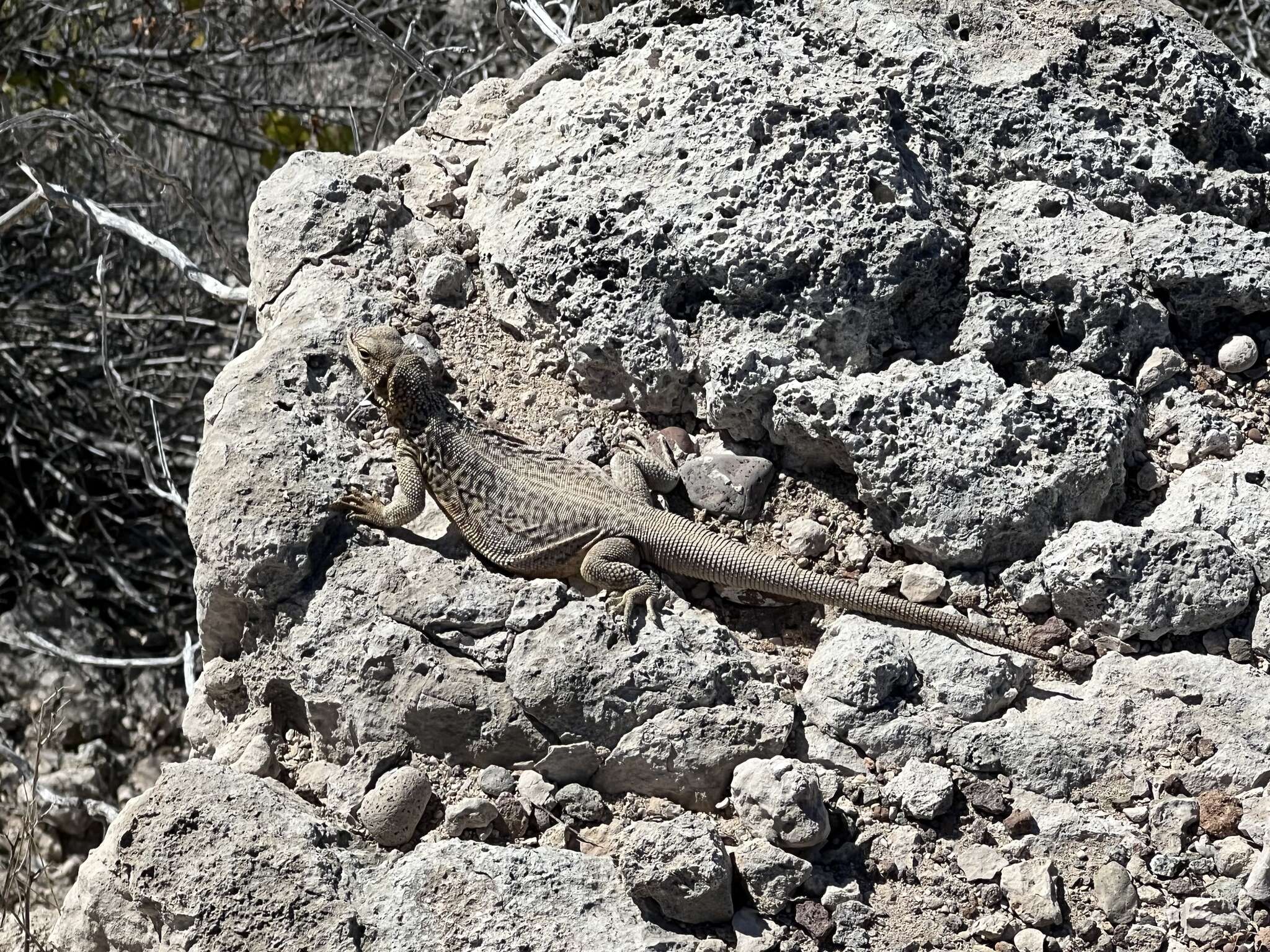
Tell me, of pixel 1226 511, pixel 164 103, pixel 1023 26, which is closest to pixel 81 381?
pixel 164 103

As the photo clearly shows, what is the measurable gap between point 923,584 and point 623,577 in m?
0.81

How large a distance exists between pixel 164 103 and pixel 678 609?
5.98 meters

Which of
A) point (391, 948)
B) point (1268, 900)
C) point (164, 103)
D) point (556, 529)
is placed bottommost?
point (1268, 900)

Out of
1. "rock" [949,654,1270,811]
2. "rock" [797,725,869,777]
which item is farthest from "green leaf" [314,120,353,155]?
"rock" [949,654,1270,811]

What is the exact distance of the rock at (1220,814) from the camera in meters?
2.92

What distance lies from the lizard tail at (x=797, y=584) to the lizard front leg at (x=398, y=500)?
2.32 ft

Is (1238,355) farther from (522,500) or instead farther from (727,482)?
(522,500)

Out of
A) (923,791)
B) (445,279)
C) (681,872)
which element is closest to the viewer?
(681,872)

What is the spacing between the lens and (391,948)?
2799 millimetres

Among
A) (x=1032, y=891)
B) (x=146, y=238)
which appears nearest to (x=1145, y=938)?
(x=1032, y=891)

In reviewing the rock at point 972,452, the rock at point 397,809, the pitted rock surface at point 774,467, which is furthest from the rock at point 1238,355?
the rock at point 397,809

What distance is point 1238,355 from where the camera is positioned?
3611 mm

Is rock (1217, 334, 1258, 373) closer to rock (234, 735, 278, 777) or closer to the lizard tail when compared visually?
the lizard tail

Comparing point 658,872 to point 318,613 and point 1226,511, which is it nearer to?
point 318,613
